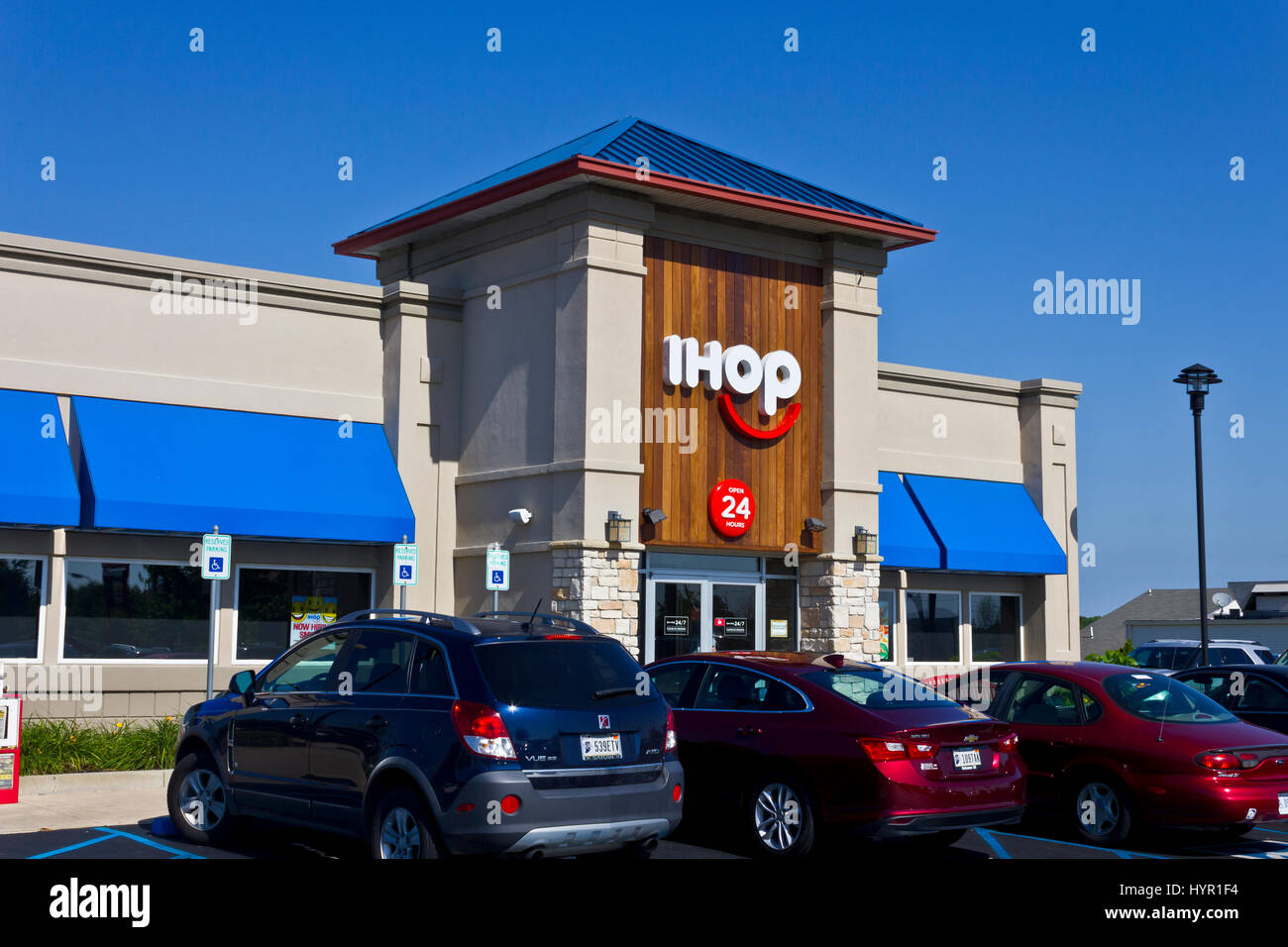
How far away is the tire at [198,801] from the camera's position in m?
11.1

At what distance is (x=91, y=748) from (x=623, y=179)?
10.1m

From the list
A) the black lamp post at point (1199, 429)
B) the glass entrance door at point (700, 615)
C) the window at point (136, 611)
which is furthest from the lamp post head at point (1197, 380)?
the window at point (136, 611)

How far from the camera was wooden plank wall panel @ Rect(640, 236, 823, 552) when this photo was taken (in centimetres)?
2033

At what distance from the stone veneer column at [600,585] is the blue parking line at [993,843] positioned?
7.14 metres

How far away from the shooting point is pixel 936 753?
10.6m

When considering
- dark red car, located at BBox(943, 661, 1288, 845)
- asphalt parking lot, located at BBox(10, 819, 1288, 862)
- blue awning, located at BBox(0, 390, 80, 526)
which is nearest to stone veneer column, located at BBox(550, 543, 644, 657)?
blue awning, located at BBox(0, 390, 80, 526)

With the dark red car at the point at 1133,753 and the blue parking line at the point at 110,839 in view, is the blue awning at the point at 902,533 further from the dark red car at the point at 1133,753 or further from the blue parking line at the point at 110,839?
the blue parking line at the point at 110,839

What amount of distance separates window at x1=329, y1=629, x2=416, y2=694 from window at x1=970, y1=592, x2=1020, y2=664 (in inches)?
709

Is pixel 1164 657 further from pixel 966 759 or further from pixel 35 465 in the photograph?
pixel 35 465

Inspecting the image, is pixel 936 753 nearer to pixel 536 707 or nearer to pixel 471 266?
pixel 536 707

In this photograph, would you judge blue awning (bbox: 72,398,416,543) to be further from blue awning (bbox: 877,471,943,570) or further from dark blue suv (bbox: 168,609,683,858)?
blue awning (bbox: 877,471,943,570)

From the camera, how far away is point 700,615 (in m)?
21.1
